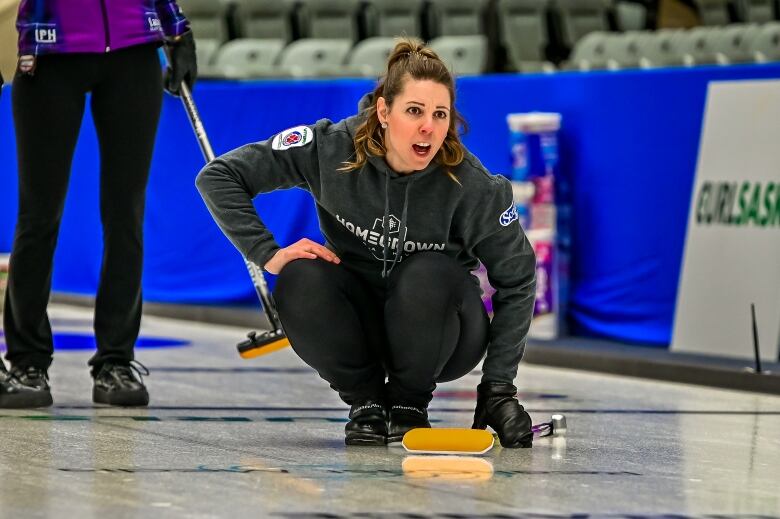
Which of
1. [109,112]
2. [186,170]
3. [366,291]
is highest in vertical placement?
[109,112]

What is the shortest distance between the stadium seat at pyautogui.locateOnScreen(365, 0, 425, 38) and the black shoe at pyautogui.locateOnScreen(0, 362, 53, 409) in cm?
769

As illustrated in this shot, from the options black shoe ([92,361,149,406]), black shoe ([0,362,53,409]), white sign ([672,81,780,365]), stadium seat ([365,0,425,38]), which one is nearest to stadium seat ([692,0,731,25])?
stadium seat ([365,0,425,38])

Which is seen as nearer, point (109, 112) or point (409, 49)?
point (409, 49)

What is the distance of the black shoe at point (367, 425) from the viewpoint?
13.5ft

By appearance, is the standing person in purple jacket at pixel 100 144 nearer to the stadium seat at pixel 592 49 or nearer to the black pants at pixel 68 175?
the black pants at pixel 68 175

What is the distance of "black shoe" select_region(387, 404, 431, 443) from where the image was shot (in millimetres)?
4141

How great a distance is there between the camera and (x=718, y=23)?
11461 millimetres

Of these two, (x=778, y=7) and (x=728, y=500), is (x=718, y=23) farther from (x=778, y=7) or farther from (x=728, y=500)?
(x=728, y=500)

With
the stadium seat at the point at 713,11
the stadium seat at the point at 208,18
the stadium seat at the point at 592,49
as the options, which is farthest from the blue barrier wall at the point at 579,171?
the stadium seat at the point at 713,11

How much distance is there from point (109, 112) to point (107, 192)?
0.25 meters

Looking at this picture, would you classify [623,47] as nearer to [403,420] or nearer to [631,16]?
[631,16]

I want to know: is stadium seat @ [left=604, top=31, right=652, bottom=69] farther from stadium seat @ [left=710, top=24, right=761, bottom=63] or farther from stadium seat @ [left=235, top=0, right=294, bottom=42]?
stadium seat @ [left=235, top=0, right=294, bottom=42]

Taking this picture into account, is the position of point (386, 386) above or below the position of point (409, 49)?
below

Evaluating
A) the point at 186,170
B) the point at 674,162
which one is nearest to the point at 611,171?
the point at 674,162
